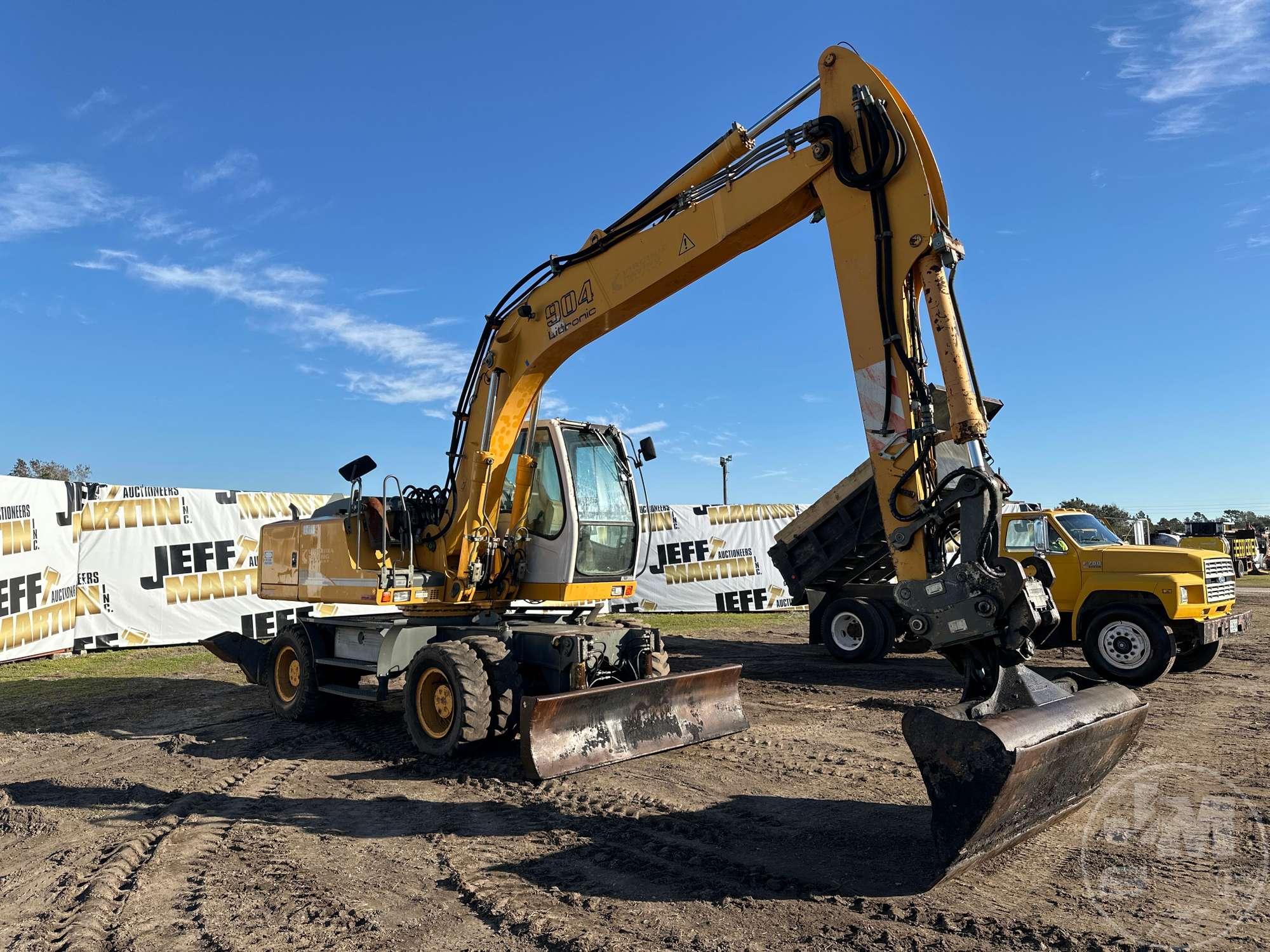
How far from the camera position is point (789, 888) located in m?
4.23

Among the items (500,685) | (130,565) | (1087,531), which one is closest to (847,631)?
(1087,531)

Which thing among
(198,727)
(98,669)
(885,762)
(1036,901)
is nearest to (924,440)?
(1036,901)

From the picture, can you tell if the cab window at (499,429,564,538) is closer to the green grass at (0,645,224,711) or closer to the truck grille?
the green grass at (0,645,224,711)

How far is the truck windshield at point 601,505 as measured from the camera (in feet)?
25.7

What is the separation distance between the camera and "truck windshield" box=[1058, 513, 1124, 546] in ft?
34.5

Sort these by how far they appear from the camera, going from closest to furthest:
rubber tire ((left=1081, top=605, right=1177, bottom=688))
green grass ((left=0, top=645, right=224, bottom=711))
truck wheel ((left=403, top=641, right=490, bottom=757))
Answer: truck wheel ((left=403, top=641, right=490, bottom=757)) → rubber tire ((left=1081, top=605, right=1177, bottom=688)) → green grass ((left=0, top=645, right=224, bottom=711))

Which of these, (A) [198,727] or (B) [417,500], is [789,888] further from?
(A) [198,727]

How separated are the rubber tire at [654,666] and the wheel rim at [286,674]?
163 inches

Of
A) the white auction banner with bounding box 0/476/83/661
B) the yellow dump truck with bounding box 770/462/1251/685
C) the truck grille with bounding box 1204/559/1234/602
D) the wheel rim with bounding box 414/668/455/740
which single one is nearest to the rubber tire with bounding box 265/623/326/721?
the wheel rim with bounding box 414/668/455/740

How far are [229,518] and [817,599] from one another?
11068mm

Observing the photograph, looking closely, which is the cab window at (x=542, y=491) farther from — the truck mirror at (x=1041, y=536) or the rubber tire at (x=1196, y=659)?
the rubber tire at (x=1196, y=659)

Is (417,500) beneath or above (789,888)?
above

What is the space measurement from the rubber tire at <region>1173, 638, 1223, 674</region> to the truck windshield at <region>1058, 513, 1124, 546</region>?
5.22 feet

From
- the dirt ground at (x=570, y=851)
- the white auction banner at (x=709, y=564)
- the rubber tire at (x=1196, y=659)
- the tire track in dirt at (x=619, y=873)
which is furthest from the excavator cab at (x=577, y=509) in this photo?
the white auction banner at (x=709, y=564)
